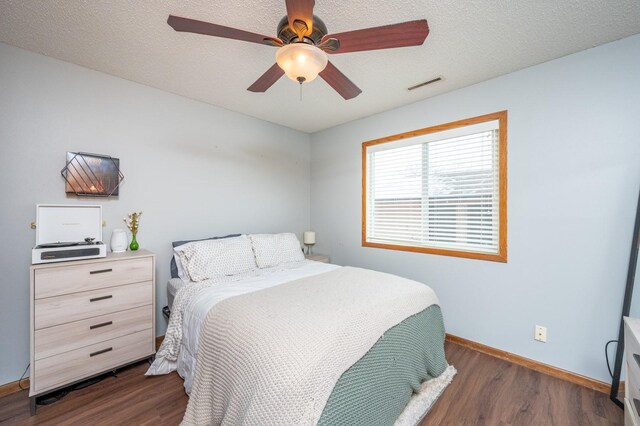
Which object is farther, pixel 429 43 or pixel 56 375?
pixel 429 43

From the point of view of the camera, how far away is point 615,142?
1.89m

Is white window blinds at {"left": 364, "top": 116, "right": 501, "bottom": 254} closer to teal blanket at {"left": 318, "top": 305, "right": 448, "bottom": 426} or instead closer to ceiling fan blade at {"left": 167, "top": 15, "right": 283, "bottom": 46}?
teal blanket at {"left": 318, "top": 305, "right": 448, "bottom": 426}

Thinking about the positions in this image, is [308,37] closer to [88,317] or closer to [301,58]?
[301,58]

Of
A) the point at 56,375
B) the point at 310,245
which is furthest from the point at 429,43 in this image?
the point at 56,375

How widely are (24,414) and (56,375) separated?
26 cm

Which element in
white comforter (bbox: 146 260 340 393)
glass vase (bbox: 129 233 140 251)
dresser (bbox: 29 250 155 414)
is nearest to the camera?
dresser (bbox: 29 250 155 414)

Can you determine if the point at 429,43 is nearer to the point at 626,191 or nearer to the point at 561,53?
the point at 561,53

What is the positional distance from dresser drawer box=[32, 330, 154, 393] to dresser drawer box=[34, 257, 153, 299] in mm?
437

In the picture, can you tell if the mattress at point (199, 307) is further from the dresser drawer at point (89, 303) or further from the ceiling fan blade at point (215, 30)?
the ceiling fan blade at point (215, 30)

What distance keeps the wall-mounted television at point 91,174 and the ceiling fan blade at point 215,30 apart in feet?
5.31

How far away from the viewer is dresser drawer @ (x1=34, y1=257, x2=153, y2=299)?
1.74m

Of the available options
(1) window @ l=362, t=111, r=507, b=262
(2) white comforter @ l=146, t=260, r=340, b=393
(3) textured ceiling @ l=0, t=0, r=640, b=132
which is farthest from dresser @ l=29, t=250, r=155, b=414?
(1) window @ l=362, t=111, r=507, b=262

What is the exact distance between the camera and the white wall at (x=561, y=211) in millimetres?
1883

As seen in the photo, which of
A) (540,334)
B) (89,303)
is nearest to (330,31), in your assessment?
(89,303)
